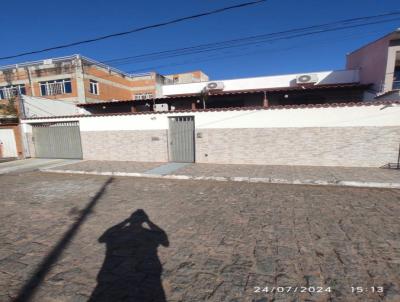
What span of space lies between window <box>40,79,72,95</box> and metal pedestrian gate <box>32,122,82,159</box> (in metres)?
11.5

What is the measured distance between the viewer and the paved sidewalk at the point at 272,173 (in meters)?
7.14

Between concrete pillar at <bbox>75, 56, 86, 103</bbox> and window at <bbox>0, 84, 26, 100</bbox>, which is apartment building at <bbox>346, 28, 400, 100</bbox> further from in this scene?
window at <bbox>0, 84, 26, 100</bbox>

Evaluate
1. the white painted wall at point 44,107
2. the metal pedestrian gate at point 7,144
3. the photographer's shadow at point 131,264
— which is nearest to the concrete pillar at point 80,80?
the white painted wall at point 44,107

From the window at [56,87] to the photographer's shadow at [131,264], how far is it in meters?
25.2

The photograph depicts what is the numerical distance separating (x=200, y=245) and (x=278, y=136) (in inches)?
303

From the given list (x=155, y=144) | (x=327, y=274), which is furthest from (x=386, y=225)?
(x=155, y=144)

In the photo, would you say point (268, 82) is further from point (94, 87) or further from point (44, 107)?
point (94, 87)

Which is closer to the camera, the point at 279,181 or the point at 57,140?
the point at 279,181

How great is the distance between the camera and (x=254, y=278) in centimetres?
275

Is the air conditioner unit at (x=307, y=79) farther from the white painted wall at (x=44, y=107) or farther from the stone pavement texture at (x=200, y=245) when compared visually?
the white painted wall at (x=44, y=107)

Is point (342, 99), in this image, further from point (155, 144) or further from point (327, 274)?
point (327, 274)

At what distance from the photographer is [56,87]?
81.3 feet

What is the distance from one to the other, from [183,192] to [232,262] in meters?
3.71
